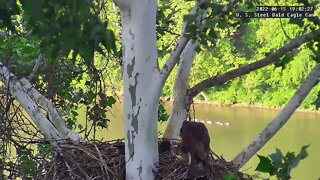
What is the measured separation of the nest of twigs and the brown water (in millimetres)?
4611

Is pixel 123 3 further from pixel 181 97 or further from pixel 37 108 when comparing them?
pixel 181 97

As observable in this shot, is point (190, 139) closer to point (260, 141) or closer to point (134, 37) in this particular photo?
point (260, 141)

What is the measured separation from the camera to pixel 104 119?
9.68 feet

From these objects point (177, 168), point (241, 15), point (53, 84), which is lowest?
point (177, 168)

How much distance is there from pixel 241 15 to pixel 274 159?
4.04 feet

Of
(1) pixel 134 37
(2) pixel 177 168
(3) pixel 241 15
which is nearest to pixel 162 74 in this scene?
(1) pixel 134 37

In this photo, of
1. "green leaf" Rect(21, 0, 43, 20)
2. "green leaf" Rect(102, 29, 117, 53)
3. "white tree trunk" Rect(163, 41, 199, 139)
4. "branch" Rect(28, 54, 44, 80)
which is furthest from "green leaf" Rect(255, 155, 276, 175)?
"branch" Rect(28, 54, 44, 80)

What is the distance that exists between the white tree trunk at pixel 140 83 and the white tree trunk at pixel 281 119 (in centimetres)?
58

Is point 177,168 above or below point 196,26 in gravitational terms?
below

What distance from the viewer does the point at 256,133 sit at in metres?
10.9

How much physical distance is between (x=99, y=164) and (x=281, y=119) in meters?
0.69

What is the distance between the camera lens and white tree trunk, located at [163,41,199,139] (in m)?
2.41

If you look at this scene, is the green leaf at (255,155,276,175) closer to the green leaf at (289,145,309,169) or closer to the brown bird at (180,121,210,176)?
the green leaf at (289,145,309,169)

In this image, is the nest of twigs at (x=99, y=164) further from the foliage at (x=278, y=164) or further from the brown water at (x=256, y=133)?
the brown water at (x=256, y=133)
